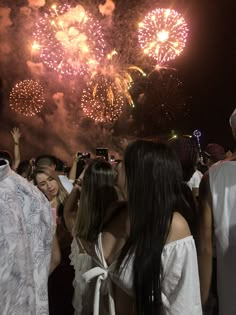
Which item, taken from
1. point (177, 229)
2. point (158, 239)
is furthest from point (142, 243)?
point (177, 229)

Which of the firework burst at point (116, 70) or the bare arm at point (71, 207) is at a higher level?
the firework burst at point (116, 70)

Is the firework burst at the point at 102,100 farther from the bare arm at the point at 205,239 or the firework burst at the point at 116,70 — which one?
the bare arm at the point at 205,239

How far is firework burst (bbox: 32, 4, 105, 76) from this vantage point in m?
17.6

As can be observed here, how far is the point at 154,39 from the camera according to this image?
1630cm

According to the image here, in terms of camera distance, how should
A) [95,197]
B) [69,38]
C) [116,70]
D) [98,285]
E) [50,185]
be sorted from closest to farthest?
1. [98,285]
2. [95,197]
3. [50,185]
4. [69,38]
5. [116,70]

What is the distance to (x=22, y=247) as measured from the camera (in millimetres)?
1793

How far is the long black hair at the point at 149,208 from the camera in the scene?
6.64ft

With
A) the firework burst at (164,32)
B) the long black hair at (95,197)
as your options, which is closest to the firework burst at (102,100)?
the firework burst at (164,32)

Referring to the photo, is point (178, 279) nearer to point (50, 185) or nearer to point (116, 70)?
point (50, 185)

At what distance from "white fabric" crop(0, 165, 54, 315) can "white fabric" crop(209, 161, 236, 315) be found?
993 millimetres

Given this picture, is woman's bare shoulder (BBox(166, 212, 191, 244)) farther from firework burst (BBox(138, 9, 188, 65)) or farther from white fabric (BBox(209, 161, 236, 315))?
firework burst (BBox(138, 9, 188, 65))

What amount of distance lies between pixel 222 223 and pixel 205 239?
179 millimetres

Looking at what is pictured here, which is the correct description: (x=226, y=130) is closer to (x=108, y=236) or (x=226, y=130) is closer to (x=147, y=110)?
(x=147, y=110)

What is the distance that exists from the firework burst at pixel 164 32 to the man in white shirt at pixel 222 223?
14.4 meters
